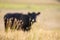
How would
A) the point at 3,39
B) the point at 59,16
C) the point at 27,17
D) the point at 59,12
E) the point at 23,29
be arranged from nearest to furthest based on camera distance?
the point at 3,39, the point at 23,29, the point at 27,17, the point at 59,16, the point at 59,12

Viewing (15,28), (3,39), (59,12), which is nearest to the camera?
(3,39)

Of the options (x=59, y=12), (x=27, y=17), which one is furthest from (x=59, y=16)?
(x=27, y=17)

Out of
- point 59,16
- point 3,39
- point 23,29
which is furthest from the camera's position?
point 59,16

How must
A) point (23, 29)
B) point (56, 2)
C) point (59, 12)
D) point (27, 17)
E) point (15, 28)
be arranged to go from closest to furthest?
point (15, 28)
point (23, 29)
point (27, 17)
point (59, 12)
point (56, 2)

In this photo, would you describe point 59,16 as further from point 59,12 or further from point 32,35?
point 32,35

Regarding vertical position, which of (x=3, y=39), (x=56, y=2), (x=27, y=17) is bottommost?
(x=3, y=39)

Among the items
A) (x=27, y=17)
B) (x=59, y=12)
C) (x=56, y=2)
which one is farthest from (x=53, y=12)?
(x=27, y=17)

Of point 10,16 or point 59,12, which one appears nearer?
point 10,16

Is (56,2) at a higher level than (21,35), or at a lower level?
higher

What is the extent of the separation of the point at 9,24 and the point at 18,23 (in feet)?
2.60

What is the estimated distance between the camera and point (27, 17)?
873 centimetres

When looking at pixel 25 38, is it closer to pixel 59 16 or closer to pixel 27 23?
pixel 27 23

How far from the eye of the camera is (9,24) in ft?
24.6

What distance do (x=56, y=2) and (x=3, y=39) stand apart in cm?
1533
